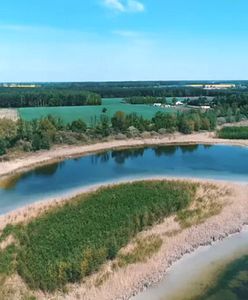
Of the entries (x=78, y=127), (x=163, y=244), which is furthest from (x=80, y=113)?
(x=163, y=244)

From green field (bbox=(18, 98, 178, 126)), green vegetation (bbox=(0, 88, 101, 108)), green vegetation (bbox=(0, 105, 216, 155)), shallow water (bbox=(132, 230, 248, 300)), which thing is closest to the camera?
shallow water (bbox=(132, 230, 248, 300))

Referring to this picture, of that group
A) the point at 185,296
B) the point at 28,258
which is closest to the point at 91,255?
the point at 28,258

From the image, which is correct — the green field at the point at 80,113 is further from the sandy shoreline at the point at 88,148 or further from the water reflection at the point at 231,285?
the water reflection at the point at 231,285

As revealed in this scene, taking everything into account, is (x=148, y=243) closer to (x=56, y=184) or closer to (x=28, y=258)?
(x=28, y=258)

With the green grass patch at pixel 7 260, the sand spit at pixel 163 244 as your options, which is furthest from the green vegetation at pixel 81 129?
the green grass patch at pixel 7 260

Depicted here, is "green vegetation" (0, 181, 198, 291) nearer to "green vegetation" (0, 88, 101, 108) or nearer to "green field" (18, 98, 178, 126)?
"green field" (18, 98, 178, 126)

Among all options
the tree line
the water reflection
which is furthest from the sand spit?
the tree line
